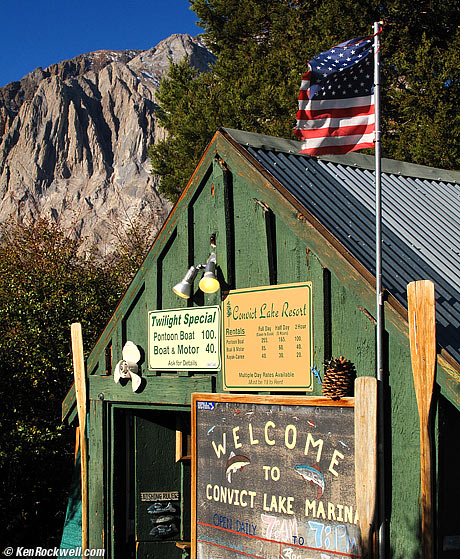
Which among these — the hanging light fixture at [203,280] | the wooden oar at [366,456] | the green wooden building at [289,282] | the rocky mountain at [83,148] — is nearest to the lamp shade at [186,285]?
the hanging light fixture at [203,280]

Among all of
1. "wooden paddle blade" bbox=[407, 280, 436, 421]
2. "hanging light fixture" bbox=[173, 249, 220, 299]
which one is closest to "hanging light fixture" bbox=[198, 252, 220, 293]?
"hanging light fixture" bbox=[173, 249, 220, 299]

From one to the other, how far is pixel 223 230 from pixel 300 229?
1.20 meters

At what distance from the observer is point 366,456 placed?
571 centimetres

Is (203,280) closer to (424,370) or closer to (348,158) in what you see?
(348,158)

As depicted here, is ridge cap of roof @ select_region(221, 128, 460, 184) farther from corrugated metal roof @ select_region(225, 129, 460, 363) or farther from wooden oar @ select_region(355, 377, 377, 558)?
wooden oar @ select_region(355, 377, 377, 558)

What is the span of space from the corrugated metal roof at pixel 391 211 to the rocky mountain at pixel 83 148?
66.6 meters

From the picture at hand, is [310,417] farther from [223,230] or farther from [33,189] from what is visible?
[33,189]

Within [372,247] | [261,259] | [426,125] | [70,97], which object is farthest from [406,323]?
[70,97]

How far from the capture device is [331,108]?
6.32 m

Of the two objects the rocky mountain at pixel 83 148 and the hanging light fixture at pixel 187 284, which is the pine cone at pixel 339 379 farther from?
the rocky mountain at pixel 83 148

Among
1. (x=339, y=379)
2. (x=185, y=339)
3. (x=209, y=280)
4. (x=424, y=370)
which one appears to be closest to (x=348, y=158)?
(x=209, y=280)

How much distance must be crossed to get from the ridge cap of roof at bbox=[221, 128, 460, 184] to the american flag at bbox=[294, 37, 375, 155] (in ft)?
4.36

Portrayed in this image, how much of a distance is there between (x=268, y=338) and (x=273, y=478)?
4.21 feet

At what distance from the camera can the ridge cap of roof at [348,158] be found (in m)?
7.77
